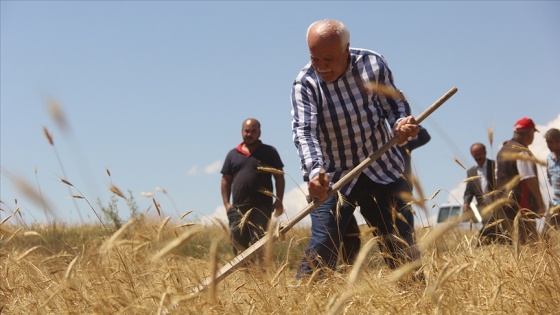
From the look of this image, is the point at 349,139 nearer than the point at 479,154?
Yes

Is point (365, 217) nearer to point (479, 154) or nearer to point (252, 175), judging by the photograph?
point (252, 175)

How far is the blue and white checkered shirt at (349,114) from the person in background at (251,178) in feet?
12.2

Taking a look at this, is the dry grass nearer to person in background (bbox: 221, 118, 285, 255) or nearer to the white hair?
the white hair

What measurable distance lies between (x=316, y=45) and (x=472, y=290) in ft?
4.62

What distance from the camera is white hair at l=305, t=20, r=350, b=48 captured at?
4.25 metres

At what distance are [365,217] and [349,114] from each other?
0.58 metres

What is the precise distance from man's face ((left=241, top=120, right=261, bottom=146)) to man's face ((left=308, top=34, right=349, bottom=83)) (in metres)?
4.06

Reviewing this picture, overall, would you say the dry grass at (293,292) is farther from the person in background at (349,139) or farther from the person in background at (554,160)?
the person in background at (554,160)

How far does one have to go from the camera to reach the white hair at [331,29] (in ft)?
13.9

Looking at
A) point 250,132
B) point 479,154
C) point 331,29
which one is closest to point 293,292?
point 331,29

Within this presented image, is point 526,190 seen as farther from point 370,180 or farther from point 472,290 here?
point 472,290

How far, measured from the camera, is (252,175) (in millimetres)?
8359

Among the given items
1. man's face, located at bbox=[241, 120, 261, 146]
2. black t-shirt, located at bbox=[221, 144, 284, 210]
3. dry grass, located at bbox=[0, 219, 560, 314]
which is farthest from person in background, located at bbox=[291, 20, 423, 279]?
man's face, located at bbox=[241, 120, 261, 146]

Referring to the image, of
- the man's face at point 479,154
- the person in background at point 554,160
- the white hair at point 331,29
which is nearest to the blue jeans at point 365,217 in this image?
the white hair at point 331,29
